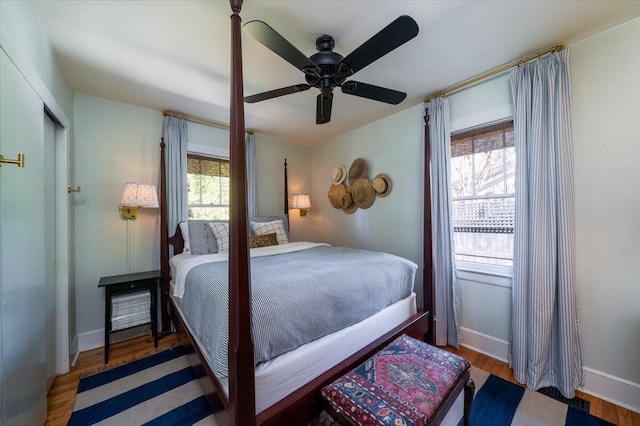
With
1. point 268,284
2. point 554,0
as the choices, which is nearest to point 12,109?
point 268,284

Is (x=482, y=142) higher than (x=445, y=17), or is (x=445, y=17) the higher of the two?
(x=445, y=17)

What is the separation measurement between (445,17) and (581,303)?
2292 millimetres

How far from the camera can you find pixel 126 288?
2.33m

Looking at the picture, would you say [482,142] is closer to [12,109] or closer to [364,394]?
A: [364,394]

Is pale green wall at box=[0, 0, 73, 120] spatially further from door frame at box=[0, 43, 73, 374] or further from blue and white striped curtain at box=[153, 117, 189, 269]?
blue and white striped curtain at box=[153, 117, 189, 269]

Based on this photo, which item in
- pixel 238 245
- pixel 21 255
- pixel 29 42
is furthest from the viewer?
pixel 29 42

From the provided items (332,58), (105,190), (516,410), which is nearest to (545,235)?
(516,410)

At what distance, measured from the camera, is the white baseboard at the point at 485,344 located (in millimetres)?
2204

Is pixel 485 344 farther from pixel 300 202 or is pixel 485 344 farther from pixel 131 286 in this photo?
pixel 131 286

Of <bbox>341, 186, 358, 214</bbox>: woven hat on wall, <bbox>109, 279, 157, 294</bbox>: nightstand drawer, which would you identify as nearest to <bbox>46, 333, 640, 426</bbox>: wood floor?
<bbox>109, 279, 157, 294</bbox>: nightstand drawer

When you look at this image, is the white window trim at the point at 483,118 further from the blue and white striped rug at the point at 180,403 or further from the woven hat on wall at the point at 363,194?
the blue and white striped rug at the point at 180,403

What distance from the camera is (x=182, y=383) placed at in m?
1.91

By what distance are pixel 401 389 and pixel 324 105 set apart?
1.93 meters

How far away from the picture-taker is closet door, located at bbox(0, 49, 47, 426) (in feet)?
3.70
